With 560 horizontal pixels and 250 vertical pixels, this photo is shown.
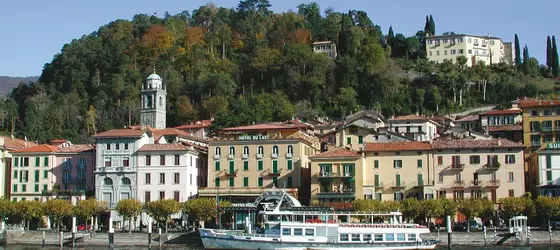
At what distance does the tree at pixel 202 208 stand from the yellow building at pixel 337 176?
28.7 feet

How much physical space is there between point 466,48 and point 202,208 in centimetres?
8428

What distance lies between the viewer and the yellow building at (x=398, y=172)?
244 ft

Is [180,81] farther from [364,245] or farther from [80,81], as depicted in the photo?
[364,245]

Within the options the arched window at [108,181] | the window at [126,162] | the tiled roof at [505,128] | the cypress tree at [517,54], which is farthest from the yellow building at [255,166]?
the cypress tree at [517,54]

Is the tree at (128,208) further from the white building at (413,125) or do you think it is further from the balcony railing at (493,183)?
the white building at (413,125)

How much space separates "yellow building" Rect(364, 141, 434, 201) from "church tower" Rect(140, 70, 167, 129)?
41.4 m

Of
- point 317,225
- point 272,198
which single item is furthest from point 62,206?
point 317,225

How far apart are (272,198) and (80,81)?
74.4 m

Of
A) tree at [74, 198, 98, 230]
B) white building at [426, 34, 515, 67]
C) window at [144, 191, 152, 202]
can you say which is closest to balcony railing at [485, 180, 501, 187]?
window at [144, 191, 152, 202]

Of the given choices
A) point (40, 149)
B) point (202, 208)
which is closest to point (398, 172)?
point (202, 208)

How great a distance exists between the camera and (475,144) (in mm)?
74062

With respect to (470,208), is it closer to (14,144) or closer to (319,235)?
(319,235)

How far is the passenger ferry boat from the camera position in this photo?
61.4 meters

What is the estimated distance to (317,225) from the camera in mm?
61469
